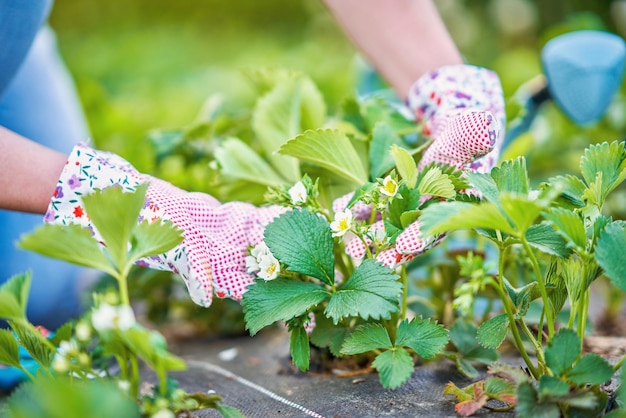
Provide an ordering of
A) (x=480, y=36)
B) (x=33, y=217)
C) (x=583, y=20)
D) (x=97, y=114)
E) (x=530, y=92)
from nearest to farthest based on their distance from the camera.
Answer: (x=33, y=217) < (x=530, y=92) < (x=583, y=20) < (x=97, y=114) < (x=480, y=36)

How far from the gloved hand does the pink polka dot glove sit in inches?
4.4

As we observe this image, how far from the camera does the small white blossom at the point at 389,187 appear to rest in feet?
1.87

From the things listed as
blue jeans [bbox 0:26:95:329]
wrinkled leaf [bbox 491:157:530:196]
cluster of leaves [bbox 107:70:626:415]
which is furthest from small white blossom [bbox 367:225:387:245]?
blue jeans [bbox 0:26:95:329]

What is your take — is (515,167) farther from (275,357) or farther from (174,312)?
(174,312)

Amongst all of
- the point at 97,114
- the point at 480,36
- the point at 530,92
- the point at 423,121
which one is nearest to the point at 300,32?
the point at 480,36

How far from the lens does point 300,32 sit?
172 inches

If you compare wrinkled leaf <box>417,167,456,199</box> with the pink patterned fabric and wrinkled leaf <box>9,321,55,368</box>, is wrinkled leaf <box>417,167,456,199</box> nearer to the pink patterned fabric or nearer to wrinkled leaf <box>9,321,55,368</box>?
the pink patterned fabric

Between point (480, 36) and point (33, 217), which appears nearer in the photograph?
point (33, 217)

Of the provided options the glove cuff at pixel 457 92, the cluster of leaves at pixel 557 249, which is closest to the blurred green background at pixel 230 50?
the glove cuff at pixel 457 92

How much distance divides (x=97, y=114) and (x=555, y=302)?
1.21 meters

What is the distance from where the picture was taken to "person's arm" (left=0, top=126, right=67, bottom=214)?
0.62 metres

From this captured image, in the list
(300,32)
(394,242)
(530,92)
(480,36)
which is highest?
(394,242)

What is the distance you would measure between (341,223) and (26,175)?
296mm

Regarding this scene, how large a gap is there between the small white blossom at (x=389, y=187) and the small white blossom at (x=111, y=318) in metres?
0.24
